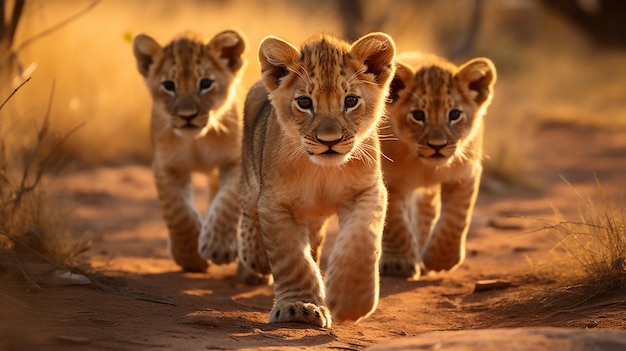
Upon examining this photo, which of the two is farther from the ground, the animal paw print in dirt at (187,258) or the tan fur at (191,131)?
the tan fur at (191,131)

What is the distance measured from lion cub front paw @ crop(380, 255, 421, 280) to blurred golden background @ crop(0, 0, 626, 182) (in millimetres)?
1945

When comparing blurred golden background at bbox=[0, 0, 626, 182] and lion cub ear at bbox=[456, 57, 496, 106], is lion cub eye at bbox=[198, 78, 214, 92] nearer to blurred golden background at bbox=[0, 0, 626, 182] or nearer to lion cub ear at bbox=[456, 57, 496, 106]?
blurred golden background at bbox=[0, 0, 626, 182]

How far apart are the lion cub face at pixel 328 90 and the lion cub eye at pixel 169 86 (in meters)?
1.85

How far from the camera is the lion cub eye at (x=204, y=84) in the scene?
7.01 metres

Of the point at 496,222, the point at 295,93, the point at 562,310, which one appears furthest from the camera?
the point at 496,222

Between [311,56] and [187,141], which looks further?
[187,141]

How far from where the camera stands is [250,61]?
12.9m

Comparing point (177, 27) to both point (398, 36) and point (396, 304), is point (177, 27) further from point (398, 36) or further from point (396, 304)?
point (396, 304)

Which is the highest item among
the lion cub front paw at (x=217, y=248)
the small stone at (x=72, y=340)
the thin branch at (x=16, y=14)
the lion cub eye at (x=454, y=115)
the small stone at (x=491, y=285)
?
the thin branch at (x=16, y=14)

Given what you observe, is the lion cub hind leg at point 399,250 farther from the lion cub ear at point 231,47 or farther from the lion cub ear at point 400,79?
the lion cub ear at point 231,47

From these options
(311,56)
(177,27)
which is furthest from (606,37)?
(311,56)

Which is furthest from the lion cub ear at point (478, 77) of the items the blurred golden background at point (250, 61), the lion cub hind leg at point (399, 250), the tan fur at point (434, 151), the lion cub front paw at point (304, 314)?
the lion cub front paw at point (304, 314)

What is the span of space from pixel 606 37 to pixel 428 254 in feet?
61.8

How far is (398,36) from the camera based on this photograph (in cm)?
1722
